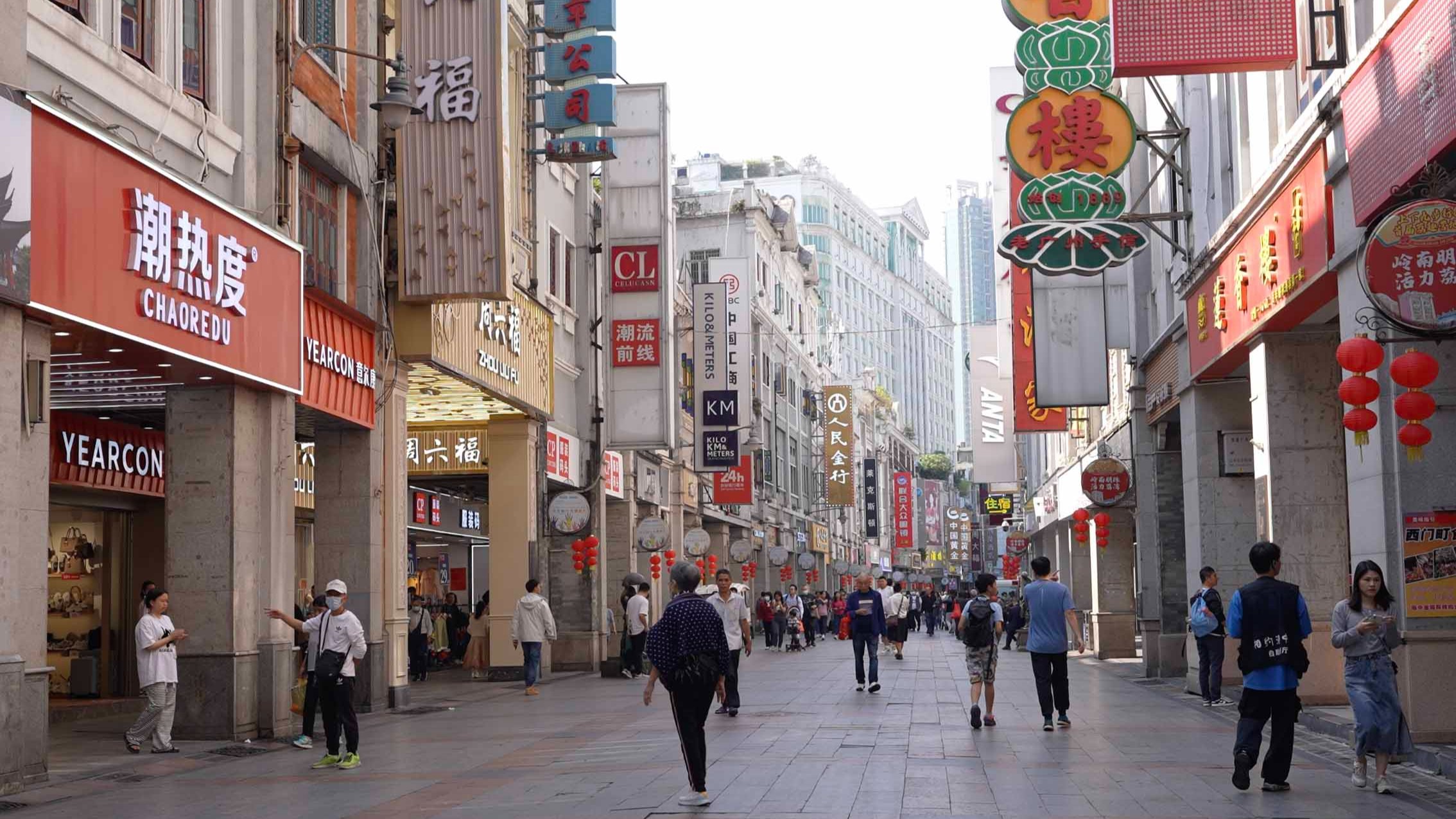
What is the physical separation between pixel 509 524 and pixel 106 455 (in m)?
8.81

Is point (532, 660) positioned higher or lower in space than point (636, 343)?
lower

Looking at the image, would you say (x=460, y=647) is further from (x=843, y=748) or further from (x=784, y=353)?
(x=784, y=353)

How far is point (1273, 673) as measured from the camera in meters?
11.2

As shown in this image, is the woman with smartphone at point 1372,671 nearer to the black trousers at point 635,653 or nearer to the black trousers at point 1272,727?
the black trousers at point 1272,727

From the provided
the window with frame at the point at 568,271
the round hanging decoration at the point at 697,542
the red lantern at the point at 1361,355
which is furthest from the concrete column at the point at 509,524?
the red lantern at the point at 1361,355

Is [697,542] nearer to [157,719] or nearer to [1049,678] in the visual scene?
[1049,678]

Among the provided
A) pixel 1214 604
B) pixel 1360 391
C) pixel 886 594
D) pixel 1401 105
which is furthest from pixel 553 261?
pixel 1360 391

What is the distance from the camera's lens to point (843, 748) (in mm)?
14586

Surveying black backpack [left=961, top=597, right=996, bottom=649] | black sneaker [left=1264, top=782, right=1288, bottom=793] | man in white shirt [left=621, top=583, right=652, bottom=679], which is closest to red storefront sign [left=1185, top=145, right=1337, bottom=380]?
black backpack [left=961, top=597, right=996, bottom=649]

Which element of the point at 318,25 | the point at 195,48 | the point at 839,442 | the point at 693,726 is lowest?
the point at 693,726

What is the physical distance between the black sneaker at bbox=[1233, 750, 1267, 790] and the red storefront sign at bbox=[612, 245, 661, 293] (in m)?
23.6

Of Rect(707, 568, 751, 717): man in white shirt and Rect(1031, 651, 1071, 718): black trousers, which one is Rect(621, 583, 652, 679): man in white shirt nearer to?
Rect(707, 568, 751, 717): man in white shirt

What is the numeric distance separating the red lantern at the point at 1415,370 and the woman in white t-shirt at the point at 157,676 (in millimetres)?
11069

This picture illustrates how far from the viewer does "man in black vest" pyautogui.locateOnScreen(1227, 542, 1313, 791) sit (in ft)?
36.7
